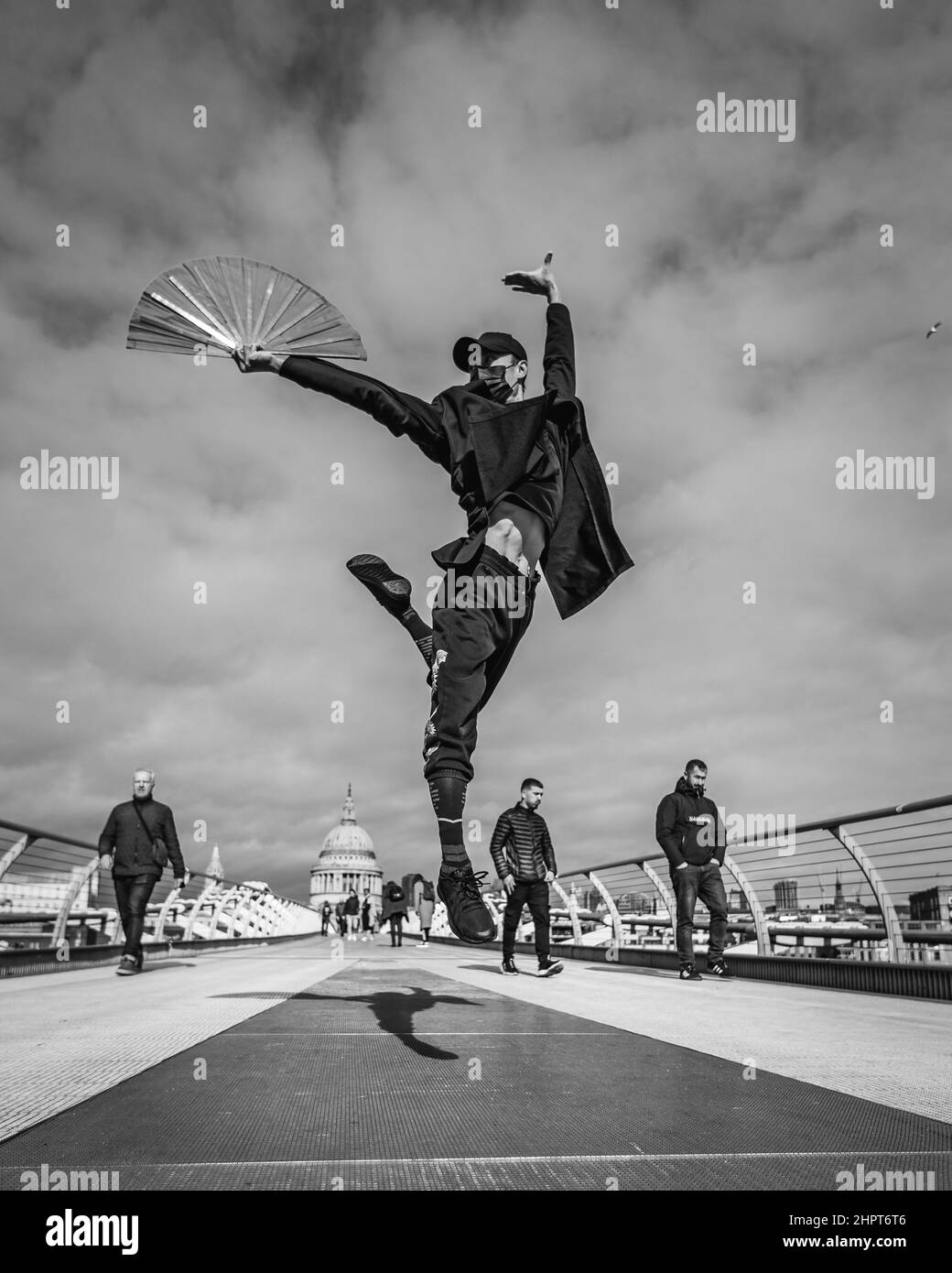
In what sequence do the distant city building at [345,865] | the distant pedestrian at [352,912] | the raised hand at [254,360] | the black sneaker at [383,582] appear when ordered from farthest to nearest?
1. the distant city building at [345,865]
2. the distant pedestrian at [352,912]
3. the black sneaker at [383,582]
4. the raised hand at [254,360]

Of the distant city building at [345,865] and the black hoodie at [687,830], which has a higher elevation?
the black hoodie at [687,830]

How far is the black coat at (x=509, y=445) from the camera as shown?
2877 mm

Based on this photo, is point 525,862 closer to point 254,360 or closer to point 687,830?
point 687,830

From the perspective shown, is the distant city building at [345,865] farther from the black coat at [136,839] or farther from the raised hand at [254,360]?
the raised hand at [254,360]

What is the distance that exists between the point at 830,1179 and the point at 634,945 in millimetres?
11291

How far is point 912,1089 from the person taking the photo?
229 centimetres

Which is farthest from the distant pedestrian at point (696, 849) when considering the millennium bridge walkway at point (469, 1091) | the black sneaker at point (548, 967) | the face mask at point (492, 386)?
the face mask at point (492, 386)

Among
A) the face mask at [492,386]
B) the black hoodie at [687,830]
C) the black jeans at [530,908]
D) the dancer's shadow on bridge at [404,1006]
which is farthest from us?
the black hoodie at [687,830]

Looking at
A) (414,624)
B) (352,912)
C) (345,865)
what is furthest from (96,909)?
(345,865)

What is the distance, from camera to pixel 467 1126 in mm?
1777

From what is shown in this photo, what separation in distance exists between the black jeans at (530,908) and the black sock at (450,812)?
6221 millimetres

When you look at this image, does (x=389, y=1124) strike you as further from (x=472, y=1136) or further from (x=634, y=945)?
(x=634, y=945)

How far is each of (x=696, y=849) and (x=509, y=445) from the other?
21.8ft
